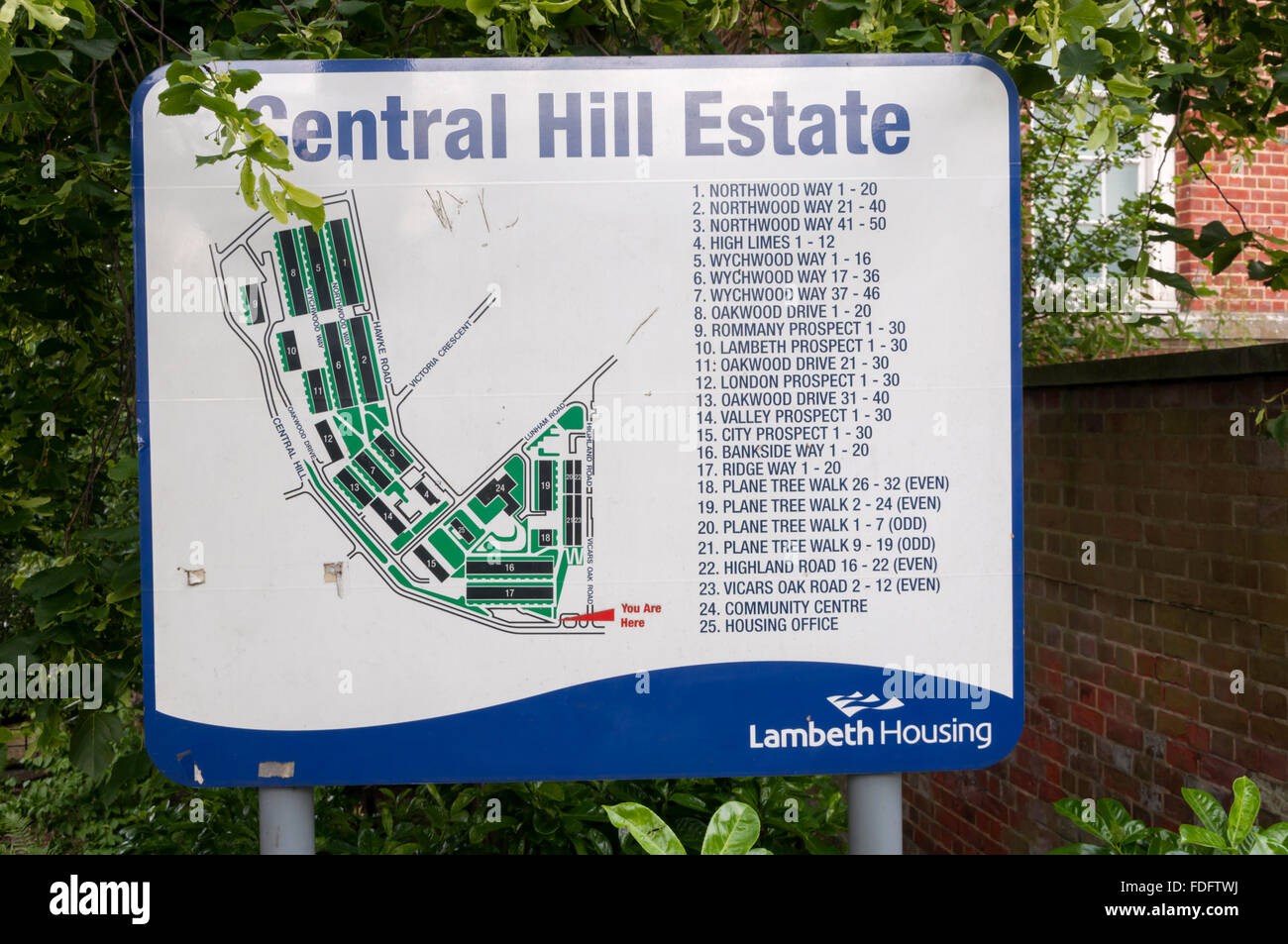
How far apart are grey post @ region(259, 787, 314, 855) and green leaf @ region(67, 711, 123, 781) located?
1.56 feet

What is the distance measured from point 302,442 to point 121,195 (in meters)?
1.15

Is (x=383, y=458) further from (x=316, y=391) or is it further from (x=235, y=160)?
(x=235, y=160)

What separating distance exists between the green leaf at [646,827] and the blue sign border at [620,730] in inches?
15.7

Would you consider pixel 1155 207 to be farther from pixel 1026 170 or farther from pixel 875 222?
pixel 1026 170

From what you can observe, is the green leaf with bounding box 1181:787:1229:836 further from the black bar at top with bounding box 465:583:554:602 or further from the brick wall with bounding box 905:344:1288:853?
the black bar at top with bounding box 465:583:554:602

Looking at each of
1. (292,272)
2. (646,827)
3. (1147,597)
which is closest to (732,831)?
(646,827)

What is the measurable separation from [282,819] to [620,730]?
77cm

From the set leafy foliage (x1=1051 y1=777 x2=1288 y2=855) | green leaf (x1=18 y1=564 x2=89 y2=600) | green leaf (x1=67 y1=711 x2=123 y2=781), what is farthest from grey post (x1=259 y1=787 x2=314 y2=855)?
leafy foliage (x1=1051 y1=777 x2=1288 y2=855)

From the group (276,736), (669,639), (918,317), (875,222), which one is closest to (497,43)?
(875,222)

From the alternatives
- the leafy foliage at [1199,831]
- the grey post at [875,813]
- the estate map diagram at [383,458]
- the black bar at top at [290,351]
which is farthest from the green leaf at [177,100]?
the leafy foliage at [1199,831]

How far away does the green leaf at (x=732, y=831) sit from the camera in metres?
1.86

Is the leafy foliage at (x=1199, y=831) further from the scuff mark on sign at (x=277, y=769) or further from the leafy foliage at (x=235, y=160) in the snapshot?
the scuff mark on sign at (x=277, y=769)

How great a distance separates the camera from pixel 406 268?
226 cm

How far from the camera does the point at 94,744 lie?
2.50 m
